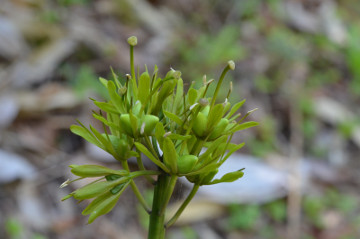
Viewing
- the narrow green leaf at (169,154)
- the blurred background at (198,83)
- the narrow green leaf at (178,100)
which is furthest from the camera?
the blurred background at (198,83)

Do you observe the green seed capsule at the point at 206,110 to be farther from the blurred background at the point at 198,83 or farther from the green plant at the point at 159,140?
the blurred background at the point at 198,83

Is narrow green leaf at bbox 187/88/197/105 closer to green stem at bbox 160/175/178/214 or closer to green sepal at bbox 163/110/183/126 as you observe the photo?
green sepal at bbox 163/110/183/126

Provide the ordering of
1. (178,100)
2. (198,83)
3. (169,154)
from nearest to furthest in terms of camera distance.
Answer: (169,154) < (178,100) < (198,83)

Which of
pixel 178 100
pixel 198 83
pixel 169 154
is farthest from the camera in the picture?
pixel 198 83

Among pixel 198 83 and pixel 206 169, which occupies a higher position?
pixel 206 169

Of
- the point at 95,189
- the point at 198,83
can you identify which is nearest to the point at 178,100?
the point at 95,189

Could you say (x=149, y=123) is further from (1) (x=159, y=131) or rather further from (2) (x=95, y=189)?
(2) (x=95, y=189)

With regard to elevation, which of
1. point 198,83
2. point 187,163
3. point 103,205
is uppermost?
point 187,163

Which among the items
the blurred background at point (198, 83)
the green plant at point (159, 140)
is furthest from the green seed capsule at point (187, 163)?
the blurred background at point (198, 83)

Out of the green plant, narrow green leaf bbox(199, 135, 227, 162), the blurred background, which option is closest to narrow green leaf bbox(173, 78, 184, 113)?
the green plant
